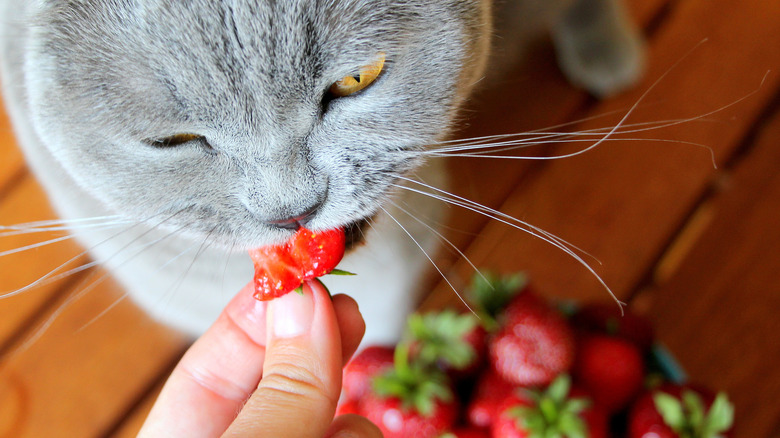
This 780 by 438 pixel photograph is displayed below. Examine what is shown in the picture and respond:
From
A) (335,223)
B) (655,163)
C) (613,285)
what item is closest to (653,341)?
(613,285)

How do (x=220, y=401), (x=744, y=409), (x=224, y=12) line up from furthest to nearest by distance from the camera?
1. (x=744, y=409)
2. (x=220, y=401)
3. (x=224, y=12)

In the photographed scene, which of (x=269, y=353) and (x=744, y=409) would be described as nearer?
(x=269, y=353)

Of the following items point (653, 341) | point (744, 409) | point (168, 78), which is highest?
point (168, 78)

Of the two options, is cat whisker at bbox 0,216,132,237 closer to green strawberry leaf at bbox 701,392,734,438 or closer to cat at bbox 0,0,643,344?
cat at bbox 0,0,643,344

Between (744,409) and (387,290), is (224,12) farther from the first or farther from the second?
(744,409)

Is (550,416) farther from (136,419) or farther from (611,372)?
(136,419)

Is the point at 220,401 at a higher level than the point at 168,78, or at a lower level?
lower

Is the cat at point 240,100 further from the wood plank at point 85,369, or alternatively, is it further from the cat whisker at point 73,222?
the wood plank at point 85,369
